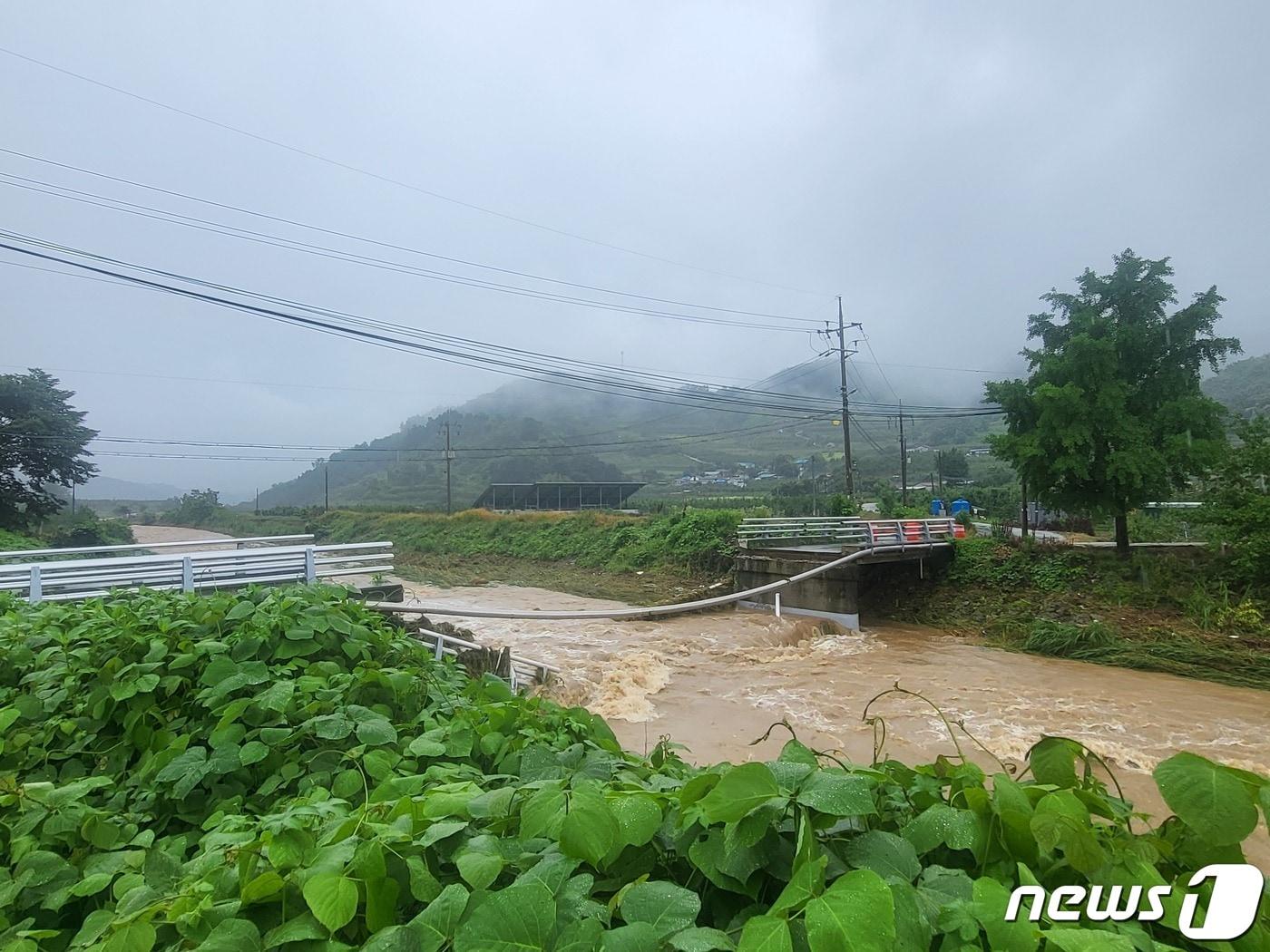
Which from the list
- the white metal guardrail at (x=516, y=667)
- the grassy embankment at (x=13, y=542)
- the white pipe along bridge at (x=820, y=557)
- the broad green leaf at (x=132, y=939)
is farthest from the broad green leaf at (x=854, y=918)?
the grassy embankment at (x=13, y=542)

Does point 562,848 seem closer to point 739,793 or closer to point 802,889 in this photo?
point 739,793

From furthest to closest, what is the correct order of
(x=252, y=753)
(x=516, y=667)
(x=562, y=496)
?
(x=562, y=496) → (x=516, y=667) → (x=252, y=753)

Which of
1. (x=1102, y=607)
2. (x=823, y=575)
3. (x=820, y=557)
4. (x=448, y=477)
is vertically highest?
(x=448, y=477)

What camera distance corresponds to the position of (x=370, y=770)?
2.05m

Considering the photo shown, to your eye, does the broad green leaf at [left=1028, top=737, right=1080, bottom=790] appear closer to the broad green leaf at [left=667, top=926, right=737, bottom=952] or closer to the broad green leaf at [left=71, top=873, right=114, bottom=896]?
the broad green leaf at [left=667, top=926, right=737, bottom=952]

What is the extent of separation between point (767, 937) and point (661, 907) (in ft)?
0.75

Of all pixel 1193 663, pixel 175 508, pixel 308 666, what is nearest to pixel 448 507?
pixel 175 508

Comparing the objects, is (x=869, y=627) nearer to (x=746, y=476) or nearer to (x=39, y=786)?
(x=39, y=786)

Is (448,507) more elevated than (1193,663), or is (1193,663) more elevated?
(448,507)

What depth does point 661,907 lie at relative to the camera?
1031mm

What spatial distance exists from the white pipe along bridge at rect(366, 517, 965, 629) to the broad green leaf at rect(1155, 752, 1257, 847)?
16.3 metres

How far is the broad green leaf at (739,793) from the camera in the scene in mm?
1086

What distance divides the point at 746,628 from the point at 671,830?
1682 centimetres

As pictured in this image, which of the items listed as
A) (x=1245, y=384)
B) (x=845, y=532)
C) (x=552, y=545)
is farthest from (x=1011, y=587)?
(x=1245, y=384)
